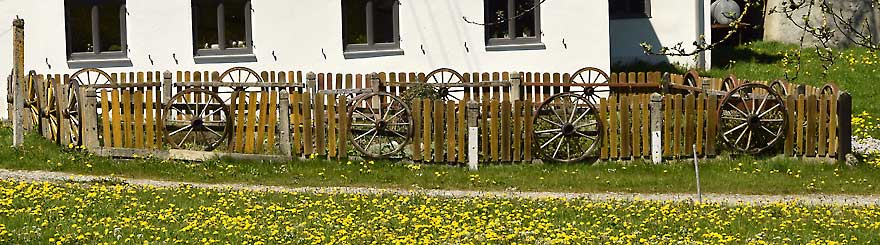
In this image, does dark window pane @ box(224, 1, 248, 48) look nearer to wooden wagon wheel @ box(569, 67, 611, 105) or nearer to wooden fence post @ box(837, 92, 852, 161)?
wooden wagon wheel @ box(569, 67, 611, 105)

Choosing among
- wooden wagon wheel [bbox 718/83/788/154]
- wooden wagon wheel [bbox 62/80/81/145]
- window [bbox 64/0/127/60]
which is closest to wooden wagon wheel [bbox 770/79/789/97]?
wooden wagon wheel [bbox 718/83/788/154]

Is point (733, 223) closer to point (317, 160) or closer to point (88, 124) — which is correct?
point (317, 160)

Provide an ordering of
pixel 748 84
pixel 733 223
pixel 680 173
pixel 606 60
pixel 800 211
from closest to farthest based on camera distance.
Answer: pixel 733 223
pixel 800 211
pixel 680 173
pixel 748 84
pixel 606 60

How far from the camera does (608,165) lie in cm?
1798

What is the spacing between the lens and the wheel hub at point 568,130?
18.2 metres

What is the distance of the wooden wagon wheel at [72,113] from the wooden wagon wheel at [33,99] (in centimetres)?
150

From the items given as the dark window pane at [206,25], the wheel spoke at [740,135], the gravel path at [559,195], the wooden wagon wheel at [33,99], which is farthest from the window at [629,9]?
the gravel path at [559,195]

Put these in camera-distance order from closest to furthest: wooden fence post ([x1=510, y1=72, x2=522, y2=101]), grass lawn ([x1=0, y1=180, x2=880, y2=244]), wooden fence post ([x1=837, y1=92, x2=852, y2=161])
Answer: grass lawn ([x1=0, y1=180, x2=880, y2=244]), wooden fence post ([x1=837, y1=92, x2=852, y2=161]), wooden fence post ([x1=510, y1=72, x2=522, y2=101])

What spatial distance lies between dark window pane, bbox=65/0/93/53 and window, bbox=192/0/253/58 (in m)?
2.15

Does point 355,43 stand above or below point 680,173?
above

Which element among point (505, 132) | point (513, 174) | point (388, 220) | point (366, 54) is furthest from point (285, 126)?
point (366, 54)

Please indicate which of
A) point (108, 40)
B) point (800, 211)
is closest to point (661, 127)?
point (800, 211)

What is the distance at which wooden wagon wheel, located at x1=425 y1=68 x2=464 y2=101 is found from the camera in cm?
2296

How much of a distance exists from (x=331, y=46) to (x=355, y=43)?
1.64 ft
